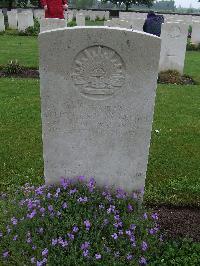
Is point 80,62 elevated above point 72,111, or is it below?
above

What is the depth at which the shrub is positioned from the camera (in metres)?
2.98

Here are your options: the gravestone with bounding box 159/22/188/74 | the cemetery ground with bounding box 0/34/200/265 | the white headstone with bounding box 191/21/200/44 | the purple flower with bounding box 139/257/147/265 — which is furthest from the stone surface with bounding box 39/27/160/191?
the white headstone with bounding box 191/21/200/44

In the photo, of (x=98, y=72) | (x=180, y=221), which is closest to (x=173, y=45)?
(x=180, y=221)

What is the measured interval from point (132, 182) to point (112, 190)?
0.19 metres

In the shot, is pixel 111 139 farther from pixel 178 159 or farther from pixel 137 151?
pixel 178 159

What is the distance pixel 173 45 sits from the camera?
1027 centimetres

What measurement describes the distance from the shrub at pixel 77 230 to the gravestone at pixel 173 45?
7.33 metres

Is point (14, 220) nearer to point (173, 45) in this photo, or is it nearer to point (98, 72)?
point (98, 72)

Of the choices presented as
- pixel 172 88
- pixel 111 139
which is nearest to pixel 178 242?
pixel 111 139

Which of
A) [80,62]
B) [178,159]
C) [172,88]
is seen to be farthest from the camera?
[172,88]

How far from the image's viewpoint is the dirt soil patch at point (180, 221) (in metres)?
3.62

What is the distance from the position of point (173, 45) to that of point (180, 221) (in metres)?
7.19

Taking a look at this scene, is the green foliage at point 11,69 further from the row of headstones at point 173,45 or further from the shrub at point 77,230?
the shrub at point 77,230

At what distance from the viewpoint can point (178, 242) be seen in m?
3.47
